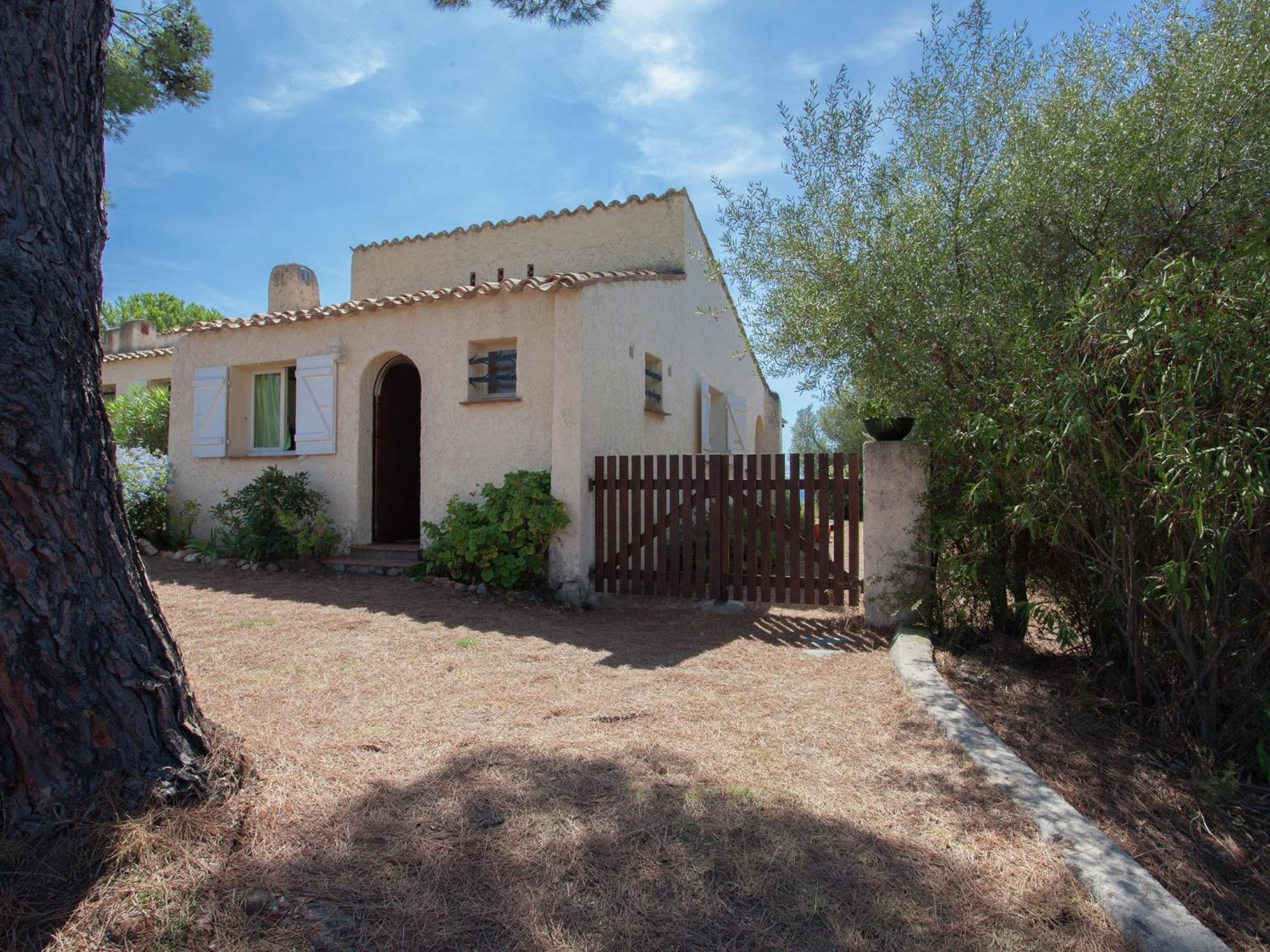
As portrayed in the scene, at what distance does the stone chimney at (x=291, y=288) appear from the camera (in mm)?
Answer: 12062

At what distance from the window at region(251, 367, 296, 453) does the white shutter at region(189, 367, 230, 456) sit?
0.40 metres

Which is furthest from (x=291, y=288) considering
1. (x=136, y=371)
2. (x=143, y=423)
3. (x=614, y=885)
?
(x=614, y=885)

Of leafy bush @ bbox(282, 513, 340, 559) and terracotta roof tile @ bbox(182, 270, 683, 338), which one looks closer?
terracotta roof tile @ bbox(182, 270, 683, 338)

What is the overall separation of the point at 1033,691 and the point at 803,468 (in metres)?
2.59

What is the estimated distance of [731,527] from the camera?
667 cm

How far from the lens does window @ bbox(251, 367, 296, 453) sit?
9289 mm

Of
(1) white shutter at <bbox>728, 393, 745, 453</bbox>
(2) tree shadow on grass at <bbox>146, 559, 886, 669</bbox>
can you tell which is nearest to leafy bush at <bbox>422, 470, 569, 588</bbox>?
(2) tree shadow on grass at <bbox>146, 559, 886, 669</bbox>

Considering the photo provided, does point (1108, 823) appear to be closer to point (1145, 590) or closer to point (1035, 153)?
point (1145, 590)

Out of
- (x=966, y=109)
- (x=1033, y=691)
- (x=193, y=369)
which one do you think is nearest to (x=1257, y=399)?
(x=1033, y=691)

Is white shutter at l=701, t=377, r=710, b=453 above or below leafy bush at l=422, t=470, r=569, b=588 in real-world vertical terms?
above

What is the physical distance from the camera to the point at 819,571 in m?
6.04

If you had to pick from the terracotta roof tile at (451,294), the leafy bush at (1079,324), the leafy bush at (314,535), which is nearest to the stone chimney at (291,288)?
the terracotta roof tile at (451,294)

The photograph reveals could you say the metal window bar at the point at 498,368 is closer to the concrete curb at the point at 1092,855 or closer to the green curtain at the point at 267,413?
the green curtain at the point at 267,413

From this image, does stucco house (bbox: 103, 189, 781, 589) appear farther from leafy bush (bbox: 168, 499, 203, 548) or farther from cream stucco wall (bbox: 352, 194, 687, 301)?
leafy bush (bbox: 168, 499, 203, 548)
